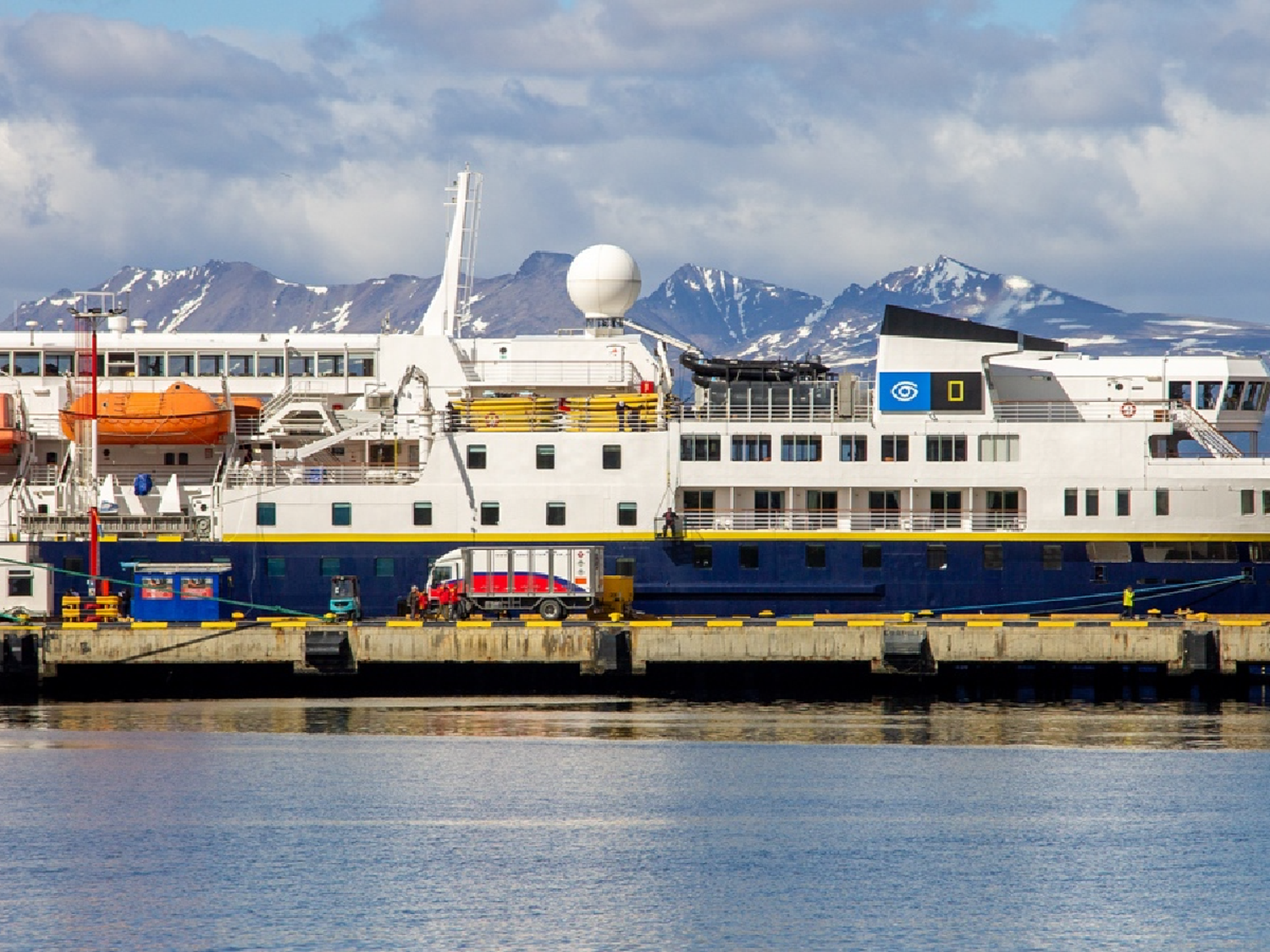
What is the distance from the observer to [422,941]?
2836 cm

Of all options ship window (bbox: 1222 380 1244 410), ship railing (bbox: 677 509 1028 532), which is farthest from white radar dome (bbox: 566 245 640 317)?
ship window (bbox: 1222 380 1244 410)

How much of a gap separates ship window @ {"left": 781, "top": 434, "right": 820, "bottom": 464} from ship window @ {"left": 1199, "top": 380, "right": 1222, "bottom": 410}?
13.3 meters

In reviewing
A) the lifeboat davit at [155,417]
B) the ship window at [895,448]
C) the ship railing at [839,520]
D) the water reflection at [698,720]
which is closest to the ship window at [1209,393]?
the ship railing at [839,520]

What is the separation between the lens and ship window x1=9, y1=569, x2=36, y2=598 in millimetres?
57156

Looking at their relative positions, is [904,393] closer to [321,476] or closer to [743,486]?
[743,486]

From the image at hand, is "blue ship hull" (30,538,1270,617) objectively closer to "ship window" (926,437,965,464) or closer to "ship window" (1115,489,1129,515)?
"ship window" (1115,489,1129,515)

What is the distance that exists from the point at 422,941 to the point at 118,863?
25.2 ft

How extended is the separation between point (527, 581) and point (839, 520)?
10444 mm

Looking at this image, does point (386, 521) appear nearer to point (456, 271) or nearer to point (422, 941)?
point (456, 271)

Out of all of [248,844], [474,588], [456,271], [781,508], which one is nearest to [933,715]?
[781,508]

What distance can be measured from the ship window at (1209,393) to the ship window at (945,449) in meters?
8.89

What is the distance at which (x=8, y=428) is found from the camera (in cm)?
5925

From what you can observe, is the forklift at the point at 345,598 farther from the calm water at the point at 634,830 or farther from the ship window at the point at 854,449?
the ship window at the point at 854,449

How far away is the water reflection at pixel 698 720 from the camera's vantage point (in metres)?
45.0
